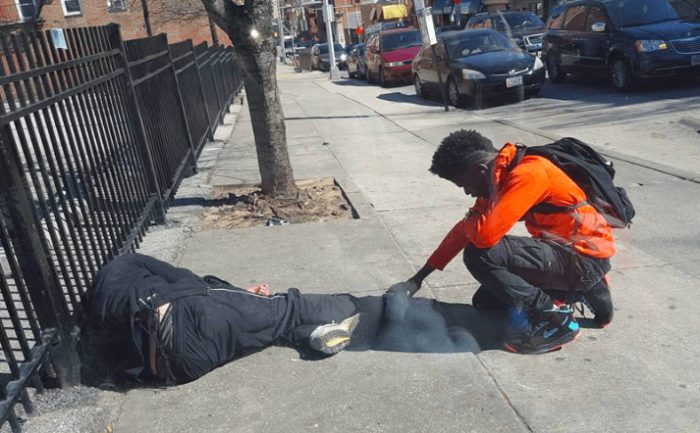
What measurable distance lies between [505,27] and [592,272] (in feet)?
56.7

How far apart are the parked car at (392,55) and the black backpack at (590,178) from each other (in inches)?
636

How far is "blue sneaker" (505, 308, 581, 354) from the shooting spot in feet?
10.5

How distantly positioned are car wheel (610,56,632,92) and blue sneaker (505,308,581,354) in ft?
32.6

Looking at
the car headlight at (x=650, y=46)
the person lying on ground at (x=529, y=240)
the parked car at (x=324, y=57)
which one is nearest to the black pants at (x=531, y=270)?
the person lying on ground at (x=529, y=240)

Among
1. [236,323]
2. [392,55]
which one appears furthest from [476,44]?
[236,323]

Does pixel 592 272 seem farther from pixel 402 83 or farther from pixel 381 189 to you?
pixel 402 83

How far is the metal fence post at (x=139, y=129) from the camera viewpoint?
17.1 feet

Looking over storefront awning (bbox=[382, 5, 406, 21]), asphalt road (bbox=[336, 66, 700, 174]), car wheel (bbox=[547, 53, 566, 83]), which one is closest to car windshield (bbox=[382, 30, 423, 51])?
asphalt road (bbox=[336, 66, 700, 174])

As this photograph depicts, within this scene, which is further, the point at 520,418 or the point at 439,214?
the point at 439,214

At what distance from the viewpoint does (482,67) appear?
1255cm

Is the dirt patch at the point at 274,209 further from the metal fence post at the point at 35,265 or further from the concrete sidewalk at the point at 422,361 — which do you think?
the metal fence post at the point at 35,265

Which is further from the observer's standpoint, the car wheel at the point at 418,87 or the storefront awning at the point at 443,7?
the storefront awning at the point at 443,7

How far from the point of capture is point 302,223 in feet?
19.1

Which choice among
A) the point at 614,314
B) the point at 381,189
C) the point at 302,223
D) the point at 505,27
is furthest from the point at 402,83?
the point at 614,314
